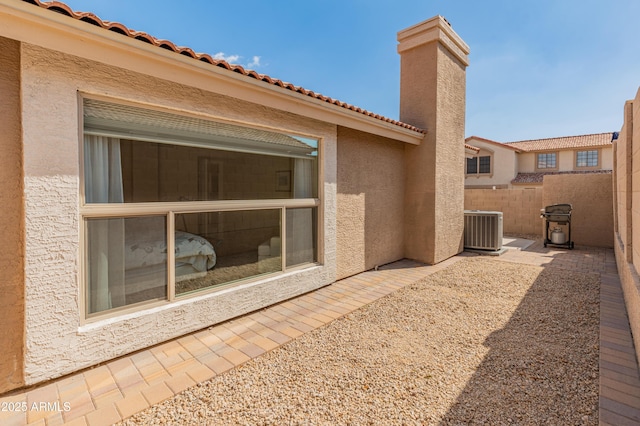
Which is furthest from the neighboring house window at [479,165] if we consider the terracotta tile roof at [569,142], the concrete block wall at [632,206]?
the concrete block wall at [632,206]

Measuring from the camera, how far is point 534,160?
2883cm

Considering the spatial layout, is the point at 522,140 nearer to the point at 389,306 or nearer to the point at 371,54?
the point at 371,54

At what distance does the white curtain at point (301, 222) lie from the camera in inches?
219

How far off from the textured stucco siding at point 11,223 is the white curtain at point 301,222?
354 cm

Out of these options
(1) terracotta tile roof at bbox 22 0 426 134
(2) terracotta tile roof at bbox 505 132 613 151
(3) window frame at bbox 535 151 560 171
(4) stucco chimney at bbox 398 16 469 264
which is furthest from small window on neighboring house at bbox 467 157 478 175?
(1) terracotta tile roof at bbox 22 0 426 134

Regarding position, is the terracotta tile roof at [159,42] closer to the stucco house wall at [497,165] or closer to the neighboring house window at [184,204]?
the neighboring house window at [184,204]

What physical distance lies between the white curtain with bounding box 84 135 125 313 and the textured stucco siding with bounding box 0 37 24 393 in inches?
21.9

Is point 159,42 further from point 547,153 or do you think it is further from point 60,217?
point 547,153

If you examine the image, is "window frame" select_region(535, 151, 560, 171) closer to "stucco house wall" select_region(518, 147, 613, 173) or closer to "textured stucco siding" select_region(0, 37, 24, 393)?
"stucco house wall" select_region(518, 147, 613, 173)

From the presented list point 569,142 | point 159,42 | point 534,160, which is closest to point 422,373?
point 159,42

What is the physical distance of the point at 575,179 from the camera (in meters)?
11.4

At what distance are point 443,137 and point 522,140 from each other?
31.1 m

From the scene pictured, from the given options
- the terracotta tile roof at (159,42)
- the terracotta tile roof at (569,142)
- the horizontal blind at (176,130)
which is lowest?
the horizontal blind at (176,130)

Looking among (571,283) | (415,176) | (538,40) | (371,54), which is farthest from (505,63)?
(571,283)
